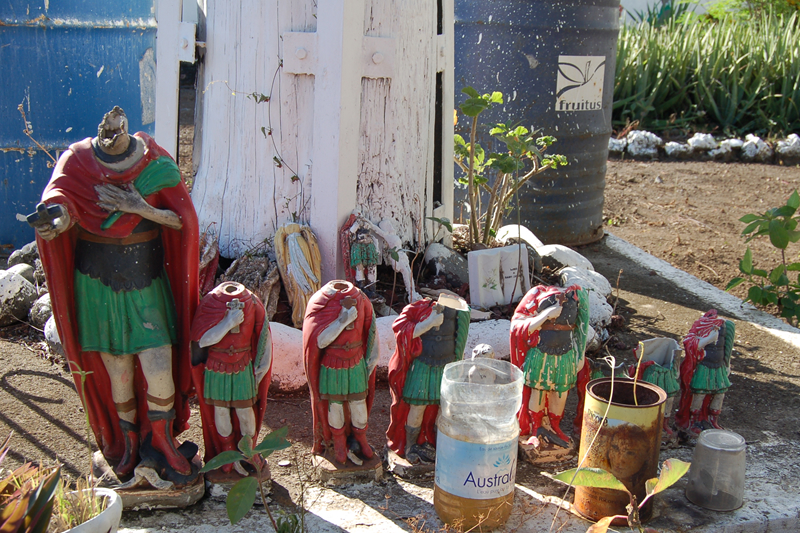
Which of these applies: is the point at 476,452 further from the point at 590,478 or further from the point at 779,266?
the point at 779,266

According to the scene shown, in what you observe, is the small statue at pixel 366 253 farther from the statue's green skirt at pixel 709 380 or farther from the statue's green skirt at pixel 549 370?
the statue's green skirt at pixel 709 380

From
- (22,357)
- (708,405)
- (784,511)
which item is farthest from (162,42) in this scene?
(784,511)

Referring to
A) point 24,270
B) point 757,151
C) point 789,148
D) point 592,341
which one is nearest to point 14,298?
point 24,270

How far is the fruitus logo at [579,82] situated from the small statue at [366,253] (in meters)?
2.53

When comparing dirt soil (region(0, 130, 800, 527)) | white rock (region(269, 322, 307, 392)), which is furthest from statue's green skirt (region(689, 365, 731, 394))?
white rock (region(269, 322, 307, 392))

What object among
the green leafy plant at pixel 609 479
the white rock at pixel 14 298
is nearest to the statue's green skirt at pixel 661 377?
the green leafy plant at pixel 609 479

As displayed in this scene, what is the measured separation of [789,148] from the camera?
10016mm

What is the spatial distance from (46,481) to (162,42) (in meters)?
2.91

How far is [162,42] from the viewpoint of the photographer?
167 inches

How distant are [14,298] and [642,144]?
27.1 ft

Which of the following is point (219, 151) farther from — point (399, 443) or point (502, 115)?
point (502, 115)

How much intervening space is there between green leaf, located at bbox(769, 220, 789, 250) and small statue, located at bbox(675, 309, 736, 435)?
1.52m

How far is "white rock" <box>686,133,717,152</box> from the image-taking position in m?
10.2

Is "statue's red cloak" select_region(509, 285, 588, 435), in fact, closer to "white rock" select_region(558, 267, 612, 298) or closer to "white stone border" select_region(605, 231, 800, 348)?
"white rock" select_region(558, 267, 612, 298)
